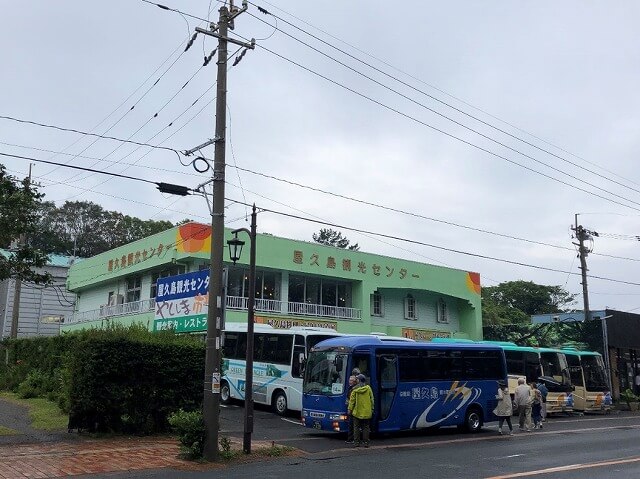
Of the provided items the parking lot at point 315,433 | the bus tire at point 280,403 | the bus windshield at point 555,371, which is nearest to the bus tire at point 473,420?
the parking lot at point 315,433

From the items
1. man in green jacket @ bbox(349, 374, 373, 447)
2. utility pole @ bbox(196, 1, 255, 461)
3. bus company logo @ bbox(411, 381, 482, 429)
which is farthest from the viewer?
bus company logo @ bbox(411, 381, 482, 429)

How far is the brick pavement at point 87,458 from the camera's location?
39.7 ft

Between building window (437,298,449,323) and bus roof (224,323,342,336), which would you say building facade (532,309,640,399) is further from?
bus roof (224,323,342,336)

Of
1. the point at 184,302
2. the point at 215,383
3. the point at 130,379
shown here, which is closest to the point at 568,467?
the point at 215,383

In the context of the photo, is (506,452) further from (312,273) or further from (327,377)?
(312,273)

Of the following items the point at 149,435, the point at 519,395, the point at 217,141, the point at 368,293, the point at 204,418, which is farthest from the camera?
the point at 368,293

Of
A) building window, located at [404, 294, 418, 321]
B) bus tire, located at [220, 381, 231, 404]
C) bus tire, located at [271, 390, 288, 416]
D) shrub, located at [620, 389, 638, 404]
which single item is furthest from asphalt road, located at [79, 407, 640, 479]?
building window, located at [404, 294, 418, 321]

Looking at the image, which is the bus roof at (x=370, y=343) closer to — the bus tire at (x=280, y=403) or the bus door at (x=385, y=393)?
the bus door at (x=385, y=393)

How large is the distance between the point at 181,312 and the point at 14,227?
810 cm

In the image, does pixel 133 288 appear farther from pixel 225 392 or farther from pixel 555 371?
pixel 555 371

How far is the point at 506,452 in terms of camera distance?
52.1 feet

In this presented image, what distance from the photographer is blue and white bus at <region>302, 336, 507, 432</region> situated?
18.1 meters

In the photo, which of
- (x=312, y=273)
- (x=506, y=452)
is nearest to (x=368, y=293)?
(x=312, y=273)

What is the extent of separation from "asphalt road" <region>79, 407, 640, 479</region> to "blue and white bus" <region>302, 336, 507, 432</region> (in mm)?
572
